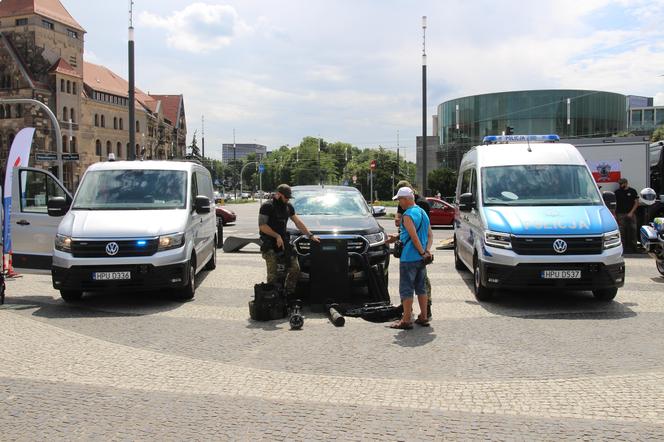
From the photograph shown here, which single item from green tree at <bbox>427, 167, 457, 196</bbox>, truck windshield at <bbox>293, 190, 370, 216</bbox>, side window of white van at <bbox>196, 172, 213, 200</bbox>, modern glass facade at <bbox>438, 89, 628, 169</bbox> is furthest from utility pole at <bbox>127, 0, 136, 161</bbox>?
modern glass facade at <bbox>438, 89, 628, 169</bbox>

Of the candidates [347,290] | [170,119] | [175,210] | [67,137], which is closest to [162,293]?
[175,210]

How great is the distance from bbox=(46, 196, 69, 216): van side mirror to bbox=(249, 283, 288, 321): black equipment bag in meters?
3.86

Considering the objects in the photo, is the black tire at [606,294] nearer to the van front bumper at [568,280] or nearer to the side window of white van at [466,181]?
the van front bumper at [568,280]

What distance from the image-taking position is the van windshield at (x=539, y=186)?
9883 millimetres

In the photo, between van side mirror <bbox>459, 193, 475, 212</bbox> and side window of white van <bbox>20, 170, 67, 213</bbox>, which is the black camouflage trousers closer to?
van side mirror <bbox>459, 193, 475, 212</bbox>

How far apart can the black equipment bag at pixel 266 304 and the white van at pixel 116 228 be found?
160 cm

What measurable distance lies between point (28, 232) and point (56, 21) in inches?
3196

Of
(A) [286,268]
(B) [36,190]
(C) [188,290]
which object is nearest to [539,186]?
(A) [286,268]

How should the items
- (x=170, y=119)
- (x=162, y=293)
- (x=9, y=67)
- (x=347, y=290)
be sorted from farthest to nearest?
(x=170, y=119), (x=9, y=67), (x=162, y=293), (x=347, y=290)

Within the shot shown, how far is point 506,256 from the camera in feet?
29.3

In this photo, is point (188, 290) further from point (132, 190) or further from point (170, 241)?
point (132, 190)

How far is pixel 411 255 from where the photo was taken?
302 inches

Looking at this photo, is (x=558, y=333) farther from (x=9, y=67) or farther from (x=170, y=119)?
(x=170, y=119)

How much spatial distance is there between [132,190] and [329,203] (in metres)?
3.37
